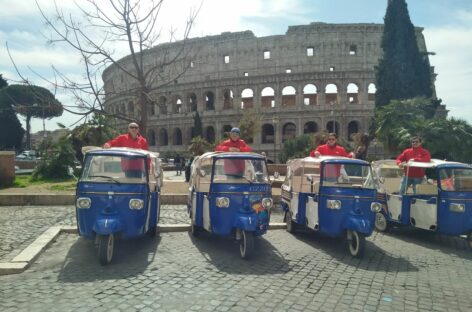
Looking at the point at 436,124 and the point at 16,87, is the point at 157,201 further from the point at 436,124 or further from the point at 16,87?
the point at 16,87

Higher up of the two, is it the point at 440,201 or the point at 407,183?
the point at 407,183

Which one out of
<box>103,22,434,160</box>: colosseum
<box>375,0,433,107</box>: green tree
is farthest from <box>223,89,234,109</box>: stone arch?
<box>375,0,433,107</box>: green tree

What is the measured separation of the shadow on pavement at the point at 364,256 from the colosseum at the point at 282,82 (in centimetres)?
3839

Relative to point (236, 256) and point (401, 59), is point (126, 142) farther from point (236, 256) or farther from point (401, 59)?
point (401, 59)

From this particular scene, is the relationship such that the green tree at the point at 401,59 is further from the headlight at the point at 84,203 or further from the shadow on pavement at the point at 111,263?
the headlight at the point at 84,203

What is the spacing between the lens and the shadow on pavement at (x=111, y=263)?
213 inches

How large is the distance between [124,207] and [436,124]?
20408 mm

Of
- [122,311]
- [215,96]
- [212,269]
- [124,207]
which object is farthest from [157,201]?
[215,96]

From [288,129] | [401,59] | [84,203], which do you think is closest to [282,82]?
[288,129]

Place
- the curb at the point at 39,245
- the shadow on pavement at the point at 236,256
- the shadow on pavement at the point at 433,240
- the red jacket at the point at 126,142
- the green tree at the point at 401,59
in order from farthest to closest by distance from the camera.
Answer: the green tree at the point at 401,59 → the red jacket at the point at 126,142 → the shadow on pavement at the point at 433,240 → the shadow on pavement at the point at 236,256 → the curb at the point at 39,245

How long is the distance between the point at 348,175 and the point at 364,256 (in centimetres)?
164

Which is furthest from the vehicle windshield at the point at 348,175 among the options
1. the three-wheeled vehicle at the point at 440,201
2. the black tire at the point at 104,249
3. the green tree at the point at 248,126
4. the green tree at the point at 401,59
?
the green tree at the point at 248,126

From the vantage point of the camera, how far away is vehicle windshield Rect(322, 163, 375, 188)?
24.4 feet

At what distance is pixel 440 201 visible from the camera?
7.86 m
